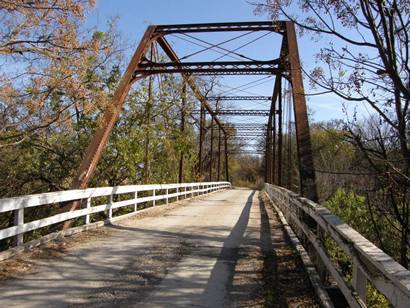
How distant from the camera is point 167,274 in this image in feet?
21.1

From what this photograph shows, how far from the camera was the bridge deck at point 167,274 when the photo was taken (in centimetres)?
527

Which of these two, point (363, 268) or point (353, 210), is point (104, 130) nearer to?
point (353, 210)

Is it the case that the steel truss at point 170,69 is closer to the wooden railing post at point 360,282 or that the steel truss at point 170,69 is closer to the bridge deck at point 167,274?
the bridge deck at point 167,274

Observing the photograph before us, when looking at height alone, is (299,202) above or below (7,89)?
below

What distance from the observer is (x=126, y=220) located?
500 inches

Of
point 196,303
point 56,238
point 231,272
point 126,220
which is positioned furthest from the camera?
point 126,220

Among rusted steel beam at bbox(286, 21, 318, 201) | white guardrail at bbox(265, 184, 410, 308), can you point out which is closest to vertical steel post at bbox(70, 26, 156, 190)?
rusted steel beam at bbox(286, 21, 318, 201)

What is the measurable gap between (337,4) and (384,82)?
873 mm

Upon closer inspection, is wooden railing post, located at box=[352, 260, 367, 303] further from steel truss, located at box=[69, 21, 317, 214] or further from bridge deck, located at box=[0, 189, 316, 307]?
steel truss, located at box=[69, 21, 317, 214]

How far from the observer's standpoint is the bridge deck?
5.27 meters

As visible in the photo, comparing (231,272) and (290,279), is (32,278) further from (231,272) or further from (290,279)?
(290,279)

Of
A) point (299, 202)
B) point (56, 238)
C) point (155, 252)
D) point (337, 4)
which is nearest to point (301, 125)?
point (299, 202)

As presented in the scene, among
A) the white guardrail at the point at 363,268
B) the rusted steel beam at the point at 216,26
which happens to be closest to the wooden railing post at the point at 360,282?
the white guardrail at the point at 363,268

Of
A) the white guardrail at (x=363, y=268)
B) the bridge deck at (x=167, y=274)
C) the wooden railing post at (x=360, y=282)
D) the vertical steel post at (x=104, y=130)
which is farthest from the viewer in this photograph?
the vertical steel post at (x=104, y=130)
